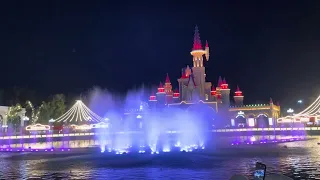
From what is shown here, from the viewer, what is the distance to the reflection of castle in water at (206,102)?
8969 cm

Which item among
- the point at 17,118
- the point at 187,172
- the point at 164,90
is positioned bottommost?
the point at 187,172

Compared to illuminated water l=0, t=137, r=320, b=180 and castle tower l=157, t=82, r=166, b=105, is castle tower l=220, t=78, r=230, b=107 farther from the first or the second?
illuminated water l=0, t=137, r=320, b=180

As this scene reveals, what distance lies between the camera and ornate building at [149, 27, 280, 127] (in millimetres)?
89562

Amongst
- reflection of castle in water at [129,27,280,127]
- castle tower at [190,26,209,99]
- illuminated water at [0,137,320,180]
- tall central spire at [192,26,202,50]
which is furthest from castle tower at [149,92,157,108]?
illuminated water at [0,137,320,180]

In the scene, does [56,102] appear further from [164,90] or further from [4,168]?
[4,168]

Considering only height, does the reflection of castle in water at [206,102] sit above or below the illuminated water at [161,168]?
above

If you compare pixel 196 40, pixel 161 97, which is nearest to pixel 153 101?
pixel 161 97

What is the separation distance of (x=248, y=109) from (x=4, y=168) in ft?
234

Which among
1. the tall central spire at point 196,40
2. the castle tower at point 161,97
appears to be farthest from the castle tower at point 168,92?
the tall central spire at point 196,40

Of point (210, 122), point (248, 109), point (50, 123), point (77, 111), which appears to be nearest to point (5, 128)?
point (50, 123)

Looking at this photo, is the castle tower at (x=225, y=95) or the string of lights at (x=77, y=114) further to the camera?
the castle tower at (x=225, y=95)

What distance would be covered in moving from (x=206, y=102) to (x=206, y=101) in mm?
448

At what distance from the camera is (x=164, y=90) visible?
99.1m

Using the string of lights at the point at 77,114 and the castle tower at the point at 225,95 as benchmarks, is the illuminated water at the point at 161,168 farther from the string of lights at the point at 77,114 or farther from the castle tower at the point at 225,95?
the castle tower at the point at 225,95
